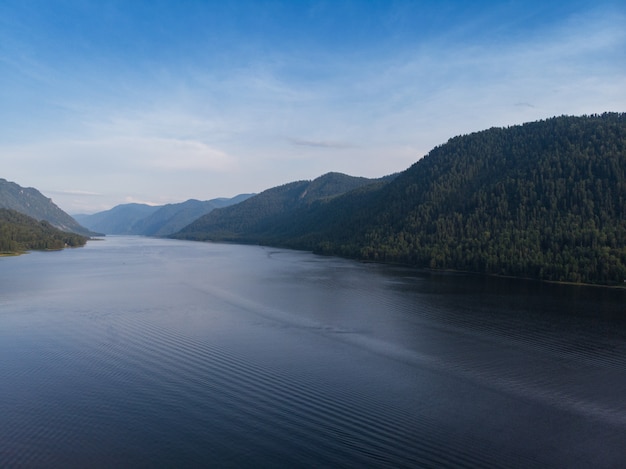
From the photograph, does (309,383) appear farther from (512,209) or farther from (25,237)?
(25,237)

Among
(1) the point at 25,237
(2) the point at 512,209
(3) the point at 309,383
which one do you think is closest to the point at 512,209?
(2) the point at 512,209

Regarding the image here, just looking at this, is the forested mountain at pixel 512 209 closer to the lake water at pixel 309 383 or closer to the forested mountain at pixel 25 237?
the lake water at pixel 309 383

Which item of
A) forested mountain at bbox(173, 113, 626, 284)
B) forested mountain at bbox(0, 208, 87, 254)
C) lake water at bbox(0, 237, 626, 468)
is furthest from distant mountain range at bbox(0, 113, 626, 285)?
lake water at bbox(0, 237, 626, 468)

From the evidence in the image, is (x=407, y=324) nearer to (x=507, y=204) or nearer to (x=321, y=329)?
(x=321, y=329)

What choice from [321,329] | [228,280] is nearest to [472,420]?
[321,329]

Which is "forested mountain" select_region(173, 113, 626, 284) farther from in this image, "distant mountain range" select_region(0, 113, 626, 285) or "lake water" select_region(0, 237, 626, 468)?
"lake water" select_region(0, 237, 626, 468)

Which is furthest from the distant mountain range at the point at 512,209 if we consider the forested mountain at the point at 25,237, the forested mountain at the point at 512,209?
the forested mountain at the point at 25,237
